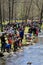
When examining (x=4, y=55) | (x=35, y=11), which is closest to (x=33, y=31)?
(x=4, y=55)

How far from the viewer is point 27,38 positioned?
37.7 meters

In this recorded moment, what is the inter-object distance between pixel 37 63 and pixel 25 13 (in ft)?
211

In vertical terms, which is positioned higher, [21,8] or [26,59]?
[26,59]

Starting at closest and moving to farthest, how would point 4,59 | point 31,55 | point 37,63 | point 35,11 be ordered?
point 37,63, point 4,59, point 31,55, point 35,11

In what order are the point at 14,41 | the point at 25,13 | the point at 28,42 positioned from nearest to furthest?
the point at 14,41, the point at 28,42, the point at 25,13

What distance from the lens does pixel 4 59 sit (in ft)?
77.6

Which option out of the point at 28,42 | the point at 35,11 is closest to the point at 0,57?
the point at 28,42

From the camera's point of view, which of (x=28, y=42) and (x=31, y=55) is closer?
(x=31, y=55)

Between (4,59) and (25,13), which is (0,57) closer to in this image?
(4,59)

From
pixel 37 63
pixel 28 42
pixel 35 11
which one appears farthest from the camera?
pixel 35 11

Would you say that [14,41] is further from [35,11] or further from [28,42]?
[35,11]

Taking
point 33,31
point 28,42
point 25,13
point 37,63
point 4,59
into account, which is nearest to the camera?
point 37,63

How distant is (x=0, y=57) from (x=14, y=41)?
4.64 metres

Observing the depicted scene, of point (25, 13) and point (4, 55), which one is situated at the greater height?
point (4, 55)
